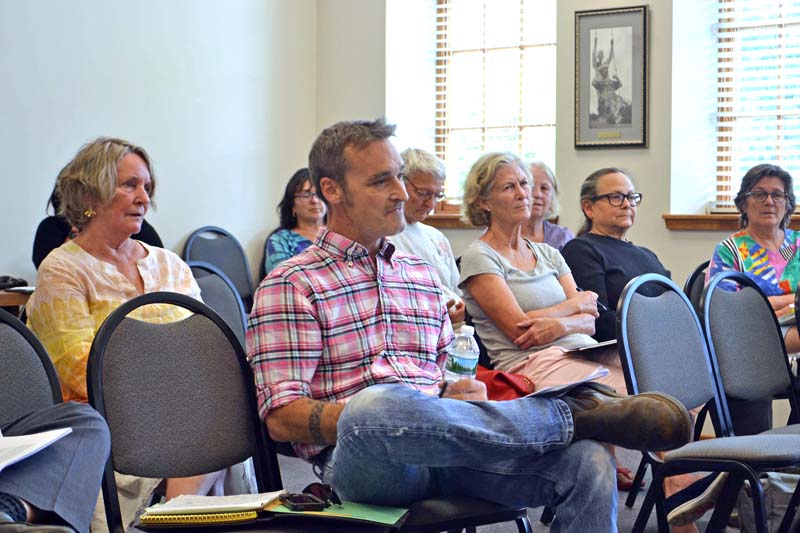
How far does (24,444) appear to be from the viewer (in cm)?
155

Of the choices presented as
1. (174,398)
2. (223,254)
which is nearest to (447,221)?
(223,254)

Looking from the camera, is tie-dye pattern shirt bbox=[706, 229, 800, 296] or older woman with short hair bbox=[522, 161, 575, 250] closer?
tie-dye pattern shirt bbox=[706, 229, 800, 296]

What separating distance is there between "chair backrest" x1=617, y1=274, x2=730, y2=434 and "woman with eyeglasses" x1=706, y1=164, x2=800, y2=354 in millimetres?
1390

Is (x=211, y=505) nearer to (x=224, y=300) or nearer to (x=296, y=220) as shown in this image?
(x=224, y=300)

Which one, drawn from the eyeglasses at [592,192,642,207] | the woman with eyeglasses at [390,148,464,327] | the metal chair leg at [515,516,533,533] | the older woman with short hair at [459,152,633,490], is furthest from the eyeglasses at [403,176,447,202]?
the metal chair leg at [515,516,533,533]

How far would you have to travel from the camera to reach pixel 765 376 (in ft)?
9.61

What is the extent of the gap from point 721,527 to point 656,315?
62cm

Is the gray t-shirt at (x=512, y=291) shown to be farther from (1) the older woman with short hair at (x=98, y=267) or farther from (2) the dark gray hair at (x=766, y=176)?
(2) the dark gray hair at (x=766, y=176)

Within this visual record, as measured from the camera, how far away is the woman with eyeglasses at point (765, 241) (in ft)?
13.3

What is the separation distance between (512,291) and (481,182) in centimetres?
43

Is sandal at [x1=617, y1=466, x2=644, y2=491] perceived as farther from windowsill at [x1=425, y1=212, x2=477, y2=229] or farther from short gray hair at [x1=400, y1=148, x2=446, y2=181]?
windowsill at [x1=425, y1=212, x2=477, y2=229]

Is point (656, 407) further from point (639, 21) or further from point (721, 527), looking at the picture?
point (639, 21)

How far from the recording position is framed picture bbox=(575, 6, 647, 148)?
201 inches

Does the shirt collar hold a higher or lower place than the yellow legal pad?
higher
